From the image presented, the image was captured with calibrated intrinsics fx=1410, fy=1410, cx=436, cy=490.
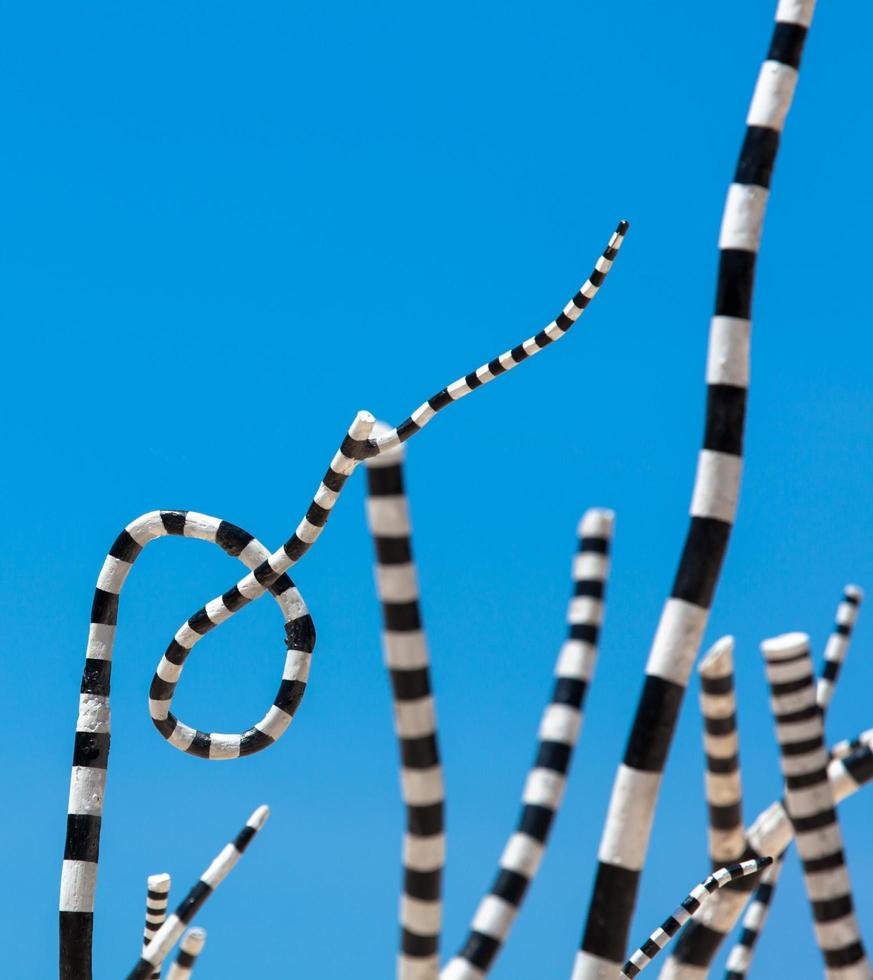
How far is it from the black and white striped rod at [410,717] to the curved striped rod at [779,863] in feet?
6.85

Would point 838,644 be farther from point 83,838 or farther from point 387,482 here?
point 83,838

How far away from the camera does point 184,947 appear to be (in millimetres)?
4742

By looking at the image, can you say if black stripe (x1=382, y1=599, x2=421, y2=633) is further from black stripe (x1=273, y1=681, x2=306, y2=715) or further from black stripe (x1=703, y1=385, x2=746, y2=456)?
black stripe (x1=273, y1=681, x2=306, y2=715)

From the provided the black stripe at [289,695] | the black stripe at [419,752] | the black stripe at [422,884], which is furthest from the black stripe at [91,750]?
the black stripe at [419,752]

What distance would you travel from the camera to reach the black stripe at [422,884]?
2.54 m

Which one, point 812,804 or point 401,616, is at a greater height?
point 401,616

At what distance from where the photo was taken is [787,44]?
3467 mm

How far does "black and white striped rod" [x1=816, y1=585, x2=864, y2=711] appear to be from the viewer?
436cm

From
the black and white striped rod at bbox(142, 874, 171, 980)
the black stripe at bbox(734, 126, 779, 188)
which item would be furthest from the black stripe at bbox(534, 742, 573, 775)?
the black and white striped rod at bbox(142, 874, 171, 980)

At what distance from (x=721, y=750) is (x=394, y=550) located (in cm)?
129

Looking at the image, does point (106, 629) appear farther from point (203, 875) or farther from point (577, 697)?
point (577, 697)

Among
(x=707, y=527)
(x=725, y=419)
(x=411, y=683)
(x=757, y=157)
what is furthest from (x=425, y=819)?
(x=757, y=157)

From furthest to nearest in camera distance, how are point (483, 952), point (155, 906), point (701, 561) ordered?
point (155, 906) < point (701, 561) < point (483, 952)

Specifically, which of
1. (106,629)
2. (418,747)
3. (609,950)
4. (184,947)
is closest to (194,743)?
(106,629)
